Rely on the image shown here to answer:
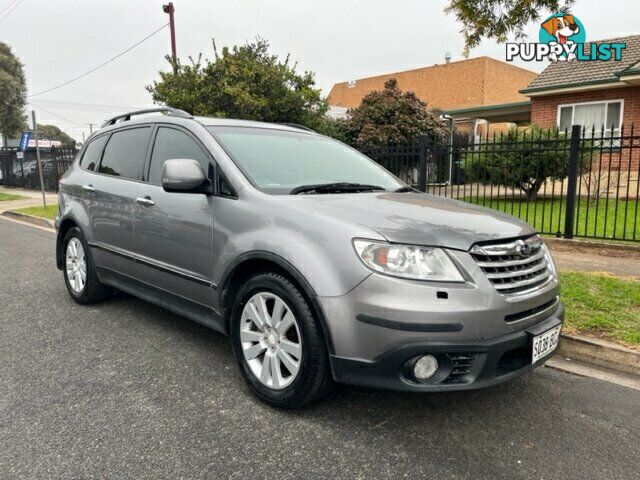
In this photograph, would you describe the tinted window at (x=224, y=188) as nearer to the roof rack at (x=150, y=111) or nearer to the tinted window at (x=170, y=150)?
the tinted window at (x=170, y=150)

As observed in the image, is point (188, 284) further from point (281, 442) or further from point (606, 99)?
point (606, 99)

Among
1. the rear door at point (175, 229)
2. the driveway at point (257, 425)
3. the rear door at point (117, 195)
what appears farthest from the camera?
the rear door at point (117, 195)

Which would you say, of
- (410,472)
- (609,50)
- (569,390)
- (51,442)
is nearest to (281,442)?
(410,472)

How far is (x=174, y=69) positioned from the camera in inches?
585

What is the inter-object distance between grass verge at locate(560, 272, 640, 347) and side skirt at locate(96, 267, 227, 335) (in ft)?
8.80

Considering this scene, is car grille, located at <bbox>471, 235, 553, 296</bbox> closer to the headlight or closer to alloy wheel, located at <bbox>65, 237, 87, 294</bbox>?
the headlight

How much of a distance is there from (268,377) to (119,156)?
2.60 metres

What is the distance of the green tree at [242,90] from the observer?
45.2 ft

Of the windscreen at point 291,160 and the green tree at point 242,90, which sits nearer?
the windscreen at point 291,160

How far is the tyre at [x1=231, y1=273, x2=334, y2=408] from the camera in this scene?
2611mm

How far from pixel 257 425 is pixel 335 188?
1.54 metres

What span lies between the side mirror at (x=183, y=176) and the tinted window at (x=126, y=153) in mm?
974

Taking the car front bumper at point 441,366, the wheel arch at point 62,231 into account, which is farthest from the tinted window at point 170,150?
the car front bumper at point 441,366

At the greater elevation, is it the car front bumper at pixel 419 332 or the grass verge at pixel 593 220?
the car front bumper at pixel 419 332
